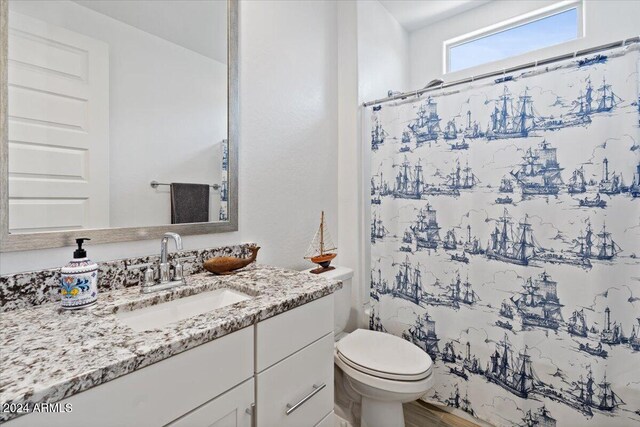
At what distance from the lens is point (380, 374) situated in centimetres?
136

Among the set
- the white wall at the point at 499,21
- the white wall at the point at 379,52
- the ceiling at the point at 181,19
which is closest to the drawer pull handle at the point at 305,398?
the ceiling at the point at 181,19

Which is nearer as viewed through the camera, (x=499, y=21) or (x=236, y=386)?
(x=236, y=386)

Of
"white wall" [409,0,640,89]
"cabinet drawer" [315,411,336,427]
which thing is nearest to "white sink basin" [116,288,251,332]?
"cabinet drawer" [315,411,336,427]

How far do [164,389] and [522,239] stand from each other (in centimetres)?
160

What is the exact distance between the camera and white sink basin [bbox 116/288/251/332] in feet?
3.07

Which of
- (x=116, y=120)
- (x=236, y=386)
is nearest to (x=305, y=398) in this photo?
(x=236, y=386)

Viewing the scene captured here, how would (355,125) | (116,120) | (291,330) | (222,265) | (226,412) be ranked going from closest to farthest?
(226,412) → (291,330) → (116,120) → (222,265) → (355,125)

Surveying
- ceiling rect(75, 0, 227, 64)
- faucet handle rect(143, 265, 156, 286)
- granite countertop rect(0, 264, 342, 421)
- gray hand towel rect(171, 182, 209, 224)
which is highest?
ceiling rect(75, 0, 227, 64)

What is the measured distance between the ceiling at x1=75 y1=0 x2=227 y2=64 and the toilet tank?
1.25 m

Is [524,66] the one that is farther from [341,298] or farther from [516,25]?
[341,298]

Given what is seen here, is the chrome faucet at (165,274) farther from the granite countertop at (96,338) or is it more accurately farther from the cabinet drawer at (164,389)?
the cabinet drawer at (164,389)

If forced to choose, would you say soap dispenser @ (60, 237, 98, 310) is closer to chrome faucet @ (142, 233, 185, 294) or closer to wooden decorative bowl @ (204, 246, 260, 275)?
chrome faucet @ (142, 233, 185, 294)

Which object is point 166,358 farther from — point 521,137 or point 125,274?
point 521,137

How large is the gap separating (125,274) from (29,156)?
464mm
